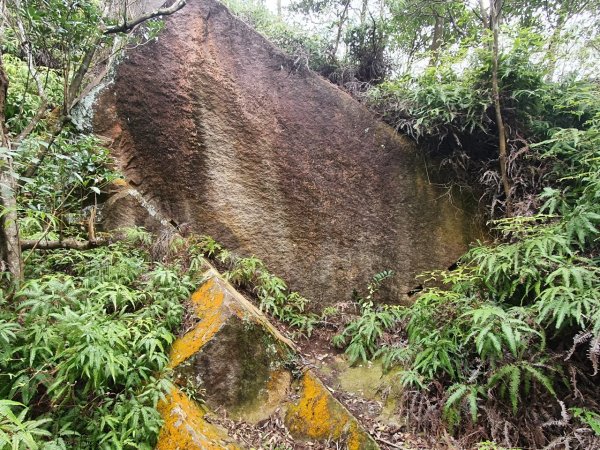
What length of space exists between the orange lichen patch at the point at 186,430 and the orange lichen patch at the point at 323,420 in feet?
2.43

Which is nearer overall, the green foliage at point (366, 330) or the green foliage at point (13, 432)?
the green foliage at point (13, 432)

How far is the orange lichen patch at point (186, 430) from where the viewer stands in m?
2.92

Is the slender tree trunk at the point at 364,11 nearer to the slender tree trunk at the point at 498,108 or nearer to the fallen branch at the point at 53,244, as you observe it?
the slender tree trunk at the point at 498,108

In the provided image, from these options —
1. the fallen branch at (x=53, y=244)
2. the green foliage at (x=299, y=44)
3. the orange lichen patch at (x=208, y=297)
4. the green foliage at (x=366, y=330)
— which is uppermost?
the green foliage at (x=299, y=44)

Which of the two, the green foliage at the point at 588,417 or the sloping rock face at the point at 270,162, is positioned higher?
the sloping rock face at the point at 270,162

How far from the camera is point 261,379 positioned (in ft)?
12.5

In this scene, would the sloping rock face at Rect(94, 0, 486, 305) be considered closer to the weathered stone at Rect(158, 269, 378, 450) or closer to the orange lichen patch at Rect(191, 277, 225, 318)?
the orange lichen patch at Rect(191, 277, 225, 318)

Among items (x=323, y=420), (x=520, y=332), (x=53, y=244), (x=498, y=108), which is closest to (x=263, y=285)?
(x=323, y=420)

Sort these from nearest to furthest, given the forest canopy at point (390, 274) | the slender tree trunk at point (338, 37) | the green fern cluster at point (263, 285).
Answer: the forest canopy at point (390, 274) < the green fern cluster at point (263, 285) < the slender tree trunk at point (338, 37)

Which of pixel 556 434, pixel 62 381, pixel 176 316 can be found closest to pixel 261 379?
pixel 176 316

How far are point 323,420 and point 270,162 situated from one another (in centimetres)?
408

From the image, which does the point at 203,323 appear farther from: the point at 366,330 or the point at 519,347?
the point at 519,347

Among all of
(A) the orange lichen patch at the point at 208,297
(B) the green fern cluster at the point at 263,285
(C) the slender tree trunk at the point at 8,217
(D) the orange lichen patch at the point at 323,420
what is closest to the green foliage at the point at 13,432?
(C) the slender tree trunk at the point at 8,217

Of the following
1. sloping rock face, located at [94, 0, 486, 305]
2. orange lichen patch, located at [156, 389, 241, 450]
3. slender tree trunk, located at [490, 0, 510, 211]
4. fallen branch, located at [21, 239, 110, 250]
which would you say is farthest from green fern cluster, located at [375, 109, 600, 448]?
fallen branch, located at [21, 239, 110, 250]
